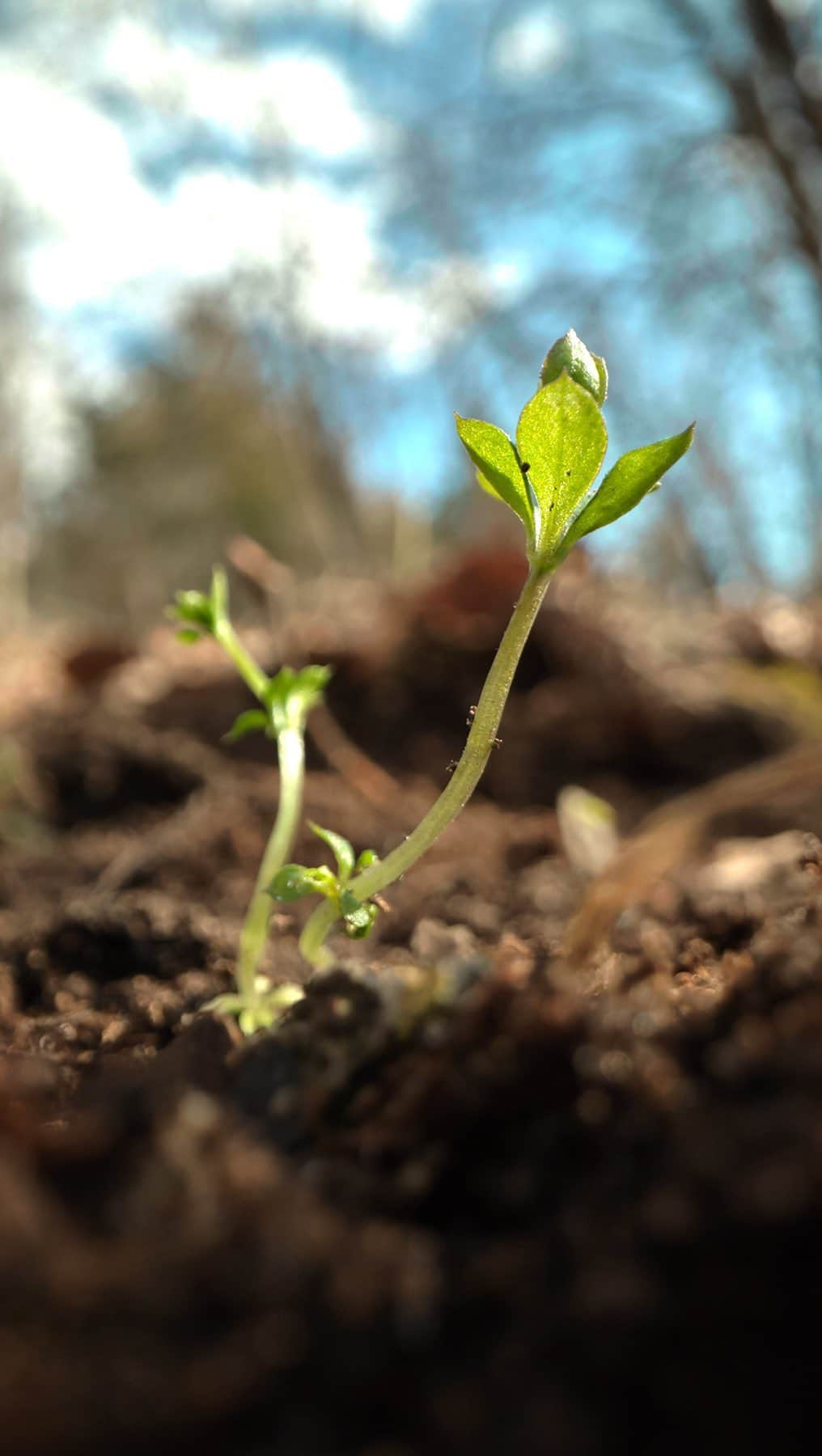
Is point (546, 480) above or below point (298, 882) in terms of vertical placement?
above

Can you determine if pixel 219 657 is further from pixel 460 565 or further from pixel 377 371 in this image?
pixel 377 371

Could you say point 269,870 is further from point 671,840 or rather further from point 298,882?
point 671,840

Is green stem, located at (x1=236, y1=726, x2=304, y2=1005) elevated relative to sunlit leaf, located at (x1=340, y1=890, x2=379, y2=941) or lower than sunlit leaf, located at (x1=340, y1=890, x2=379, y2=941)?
elevated

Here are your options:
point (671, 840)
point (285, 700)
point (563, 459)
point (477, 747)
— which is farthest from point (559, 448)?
point (285, 700)

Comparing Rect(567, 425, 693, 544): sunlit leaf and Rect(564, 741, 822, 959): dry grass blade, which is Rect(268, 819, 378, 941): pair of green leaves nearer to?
Rect(564, 741, 822, 959): dry grass blade

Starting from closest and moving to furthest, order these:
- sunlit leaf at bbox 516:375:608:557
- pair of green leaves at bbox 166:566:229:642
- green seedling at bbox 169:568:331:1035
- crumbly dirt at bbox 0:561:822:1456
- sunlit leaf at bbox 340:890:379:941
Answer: crumbly dirt at bbox 0:561:822:1456 → sunlit leaf at bbox 516:375:608:557 → sunlit leaf at bbox 340:890:379:941 → green seedling at bbox 169:568:331:1035 → pair of green leaves at bbox 166:566:229:642

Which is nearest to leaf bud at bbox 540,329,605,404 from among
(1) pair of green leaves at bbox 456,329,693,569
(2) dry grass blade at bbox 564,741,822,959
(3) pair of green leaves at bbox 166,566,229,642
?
(1) pair of green leaves at bbox 456,329,693,569

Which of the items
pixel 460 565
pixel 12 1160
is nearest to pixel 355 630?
pixel 460 565

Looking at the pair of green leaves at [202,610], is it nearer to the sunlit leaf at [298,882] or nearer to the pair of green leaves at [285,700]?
the pair of green leaves at [285,700]
